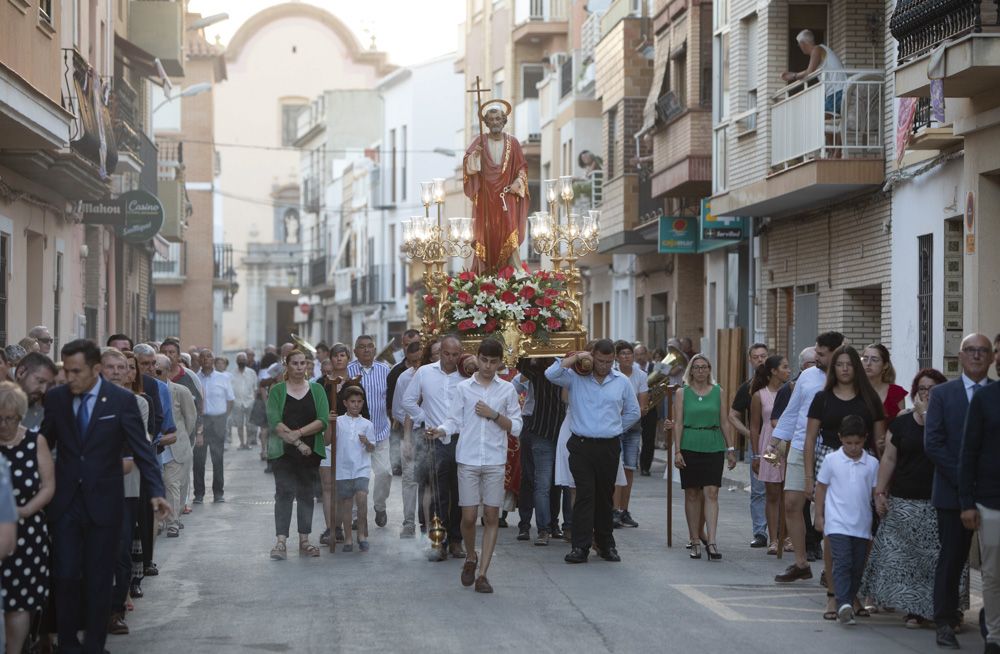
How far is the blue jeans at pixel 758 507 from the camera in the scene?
50.5 feet

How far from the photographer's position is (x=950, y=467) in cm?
1035

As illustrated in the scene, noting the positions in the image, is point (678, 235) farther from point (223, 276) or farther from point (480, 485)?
point (223, 276)

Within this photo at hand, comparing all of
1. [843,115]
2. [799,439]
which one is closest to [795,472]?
[799,439]

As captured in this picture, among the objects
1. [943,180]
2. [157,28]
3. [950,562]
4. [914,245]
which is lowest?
[950,562]

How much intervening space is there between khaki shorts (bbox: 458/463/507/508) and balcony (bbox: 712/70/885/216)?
1095 cm

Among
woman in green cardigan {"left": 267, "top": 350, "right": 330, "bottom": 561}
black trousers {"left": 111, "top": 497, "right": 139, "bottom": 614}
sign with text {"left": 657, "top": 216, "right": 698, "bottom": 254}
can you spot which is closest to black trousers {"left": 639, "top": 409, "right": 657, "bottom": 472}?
sign with text {"left": 657, "top": 216, "right": 698, "bottom": 254}

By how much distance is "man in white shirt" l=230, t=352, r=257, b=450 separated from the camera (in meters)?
32.0

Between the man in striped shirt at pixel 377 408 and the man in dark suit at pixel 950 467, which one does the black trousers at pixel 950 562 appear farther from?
the man in striped shirt at pixel 377 408

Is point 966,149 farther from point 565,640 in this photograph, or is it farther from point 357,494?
point 565,640

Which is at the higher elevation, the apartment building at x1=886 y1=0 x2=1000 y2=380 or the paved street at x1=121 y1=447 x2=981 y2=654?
the apartment building at x1=886 y1=0 x2=1000 y2=380

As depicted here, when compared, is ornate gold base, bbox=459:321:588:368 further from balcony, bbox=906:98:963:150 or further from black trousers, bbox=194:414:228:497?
balcony, bbox=906:98:963:150

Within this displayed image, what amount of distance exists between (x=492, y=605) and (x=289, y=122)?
8245 centimetres

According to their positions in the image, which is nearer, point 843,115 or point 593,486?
point 593,486

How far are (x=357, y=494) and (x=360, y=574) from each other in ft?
6.42
